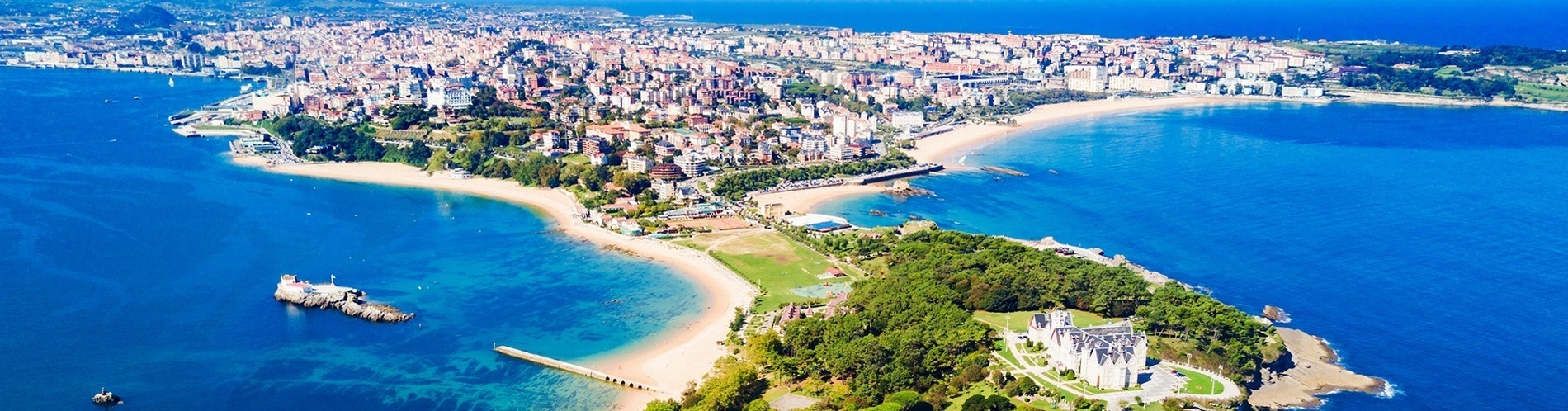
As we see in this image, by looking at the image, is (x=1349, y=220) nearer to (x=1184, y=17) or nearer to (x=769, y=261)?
(x=769, y=261)

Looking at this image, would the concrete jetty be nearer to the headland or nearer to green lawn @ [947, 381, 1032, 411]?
green lawn @ [947, 381, 1032, 411]

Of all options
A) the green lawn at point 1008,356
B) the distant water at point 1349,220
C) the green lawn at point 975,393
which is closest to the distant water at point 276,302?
the green lawn at point 975,393

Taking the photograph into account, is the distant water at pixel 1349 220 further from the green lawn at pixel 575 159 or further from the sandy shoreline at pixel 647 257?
the green lawn at pixel 575 159

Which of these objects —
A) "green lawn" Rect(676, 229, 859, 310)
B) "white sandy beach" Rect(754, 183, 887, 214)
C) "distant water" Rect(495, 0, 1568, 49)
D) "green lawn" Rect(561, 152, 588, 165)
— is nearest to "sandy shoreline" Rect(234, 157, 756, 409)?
"green lawn" Rect(676, 229, 859, 310)

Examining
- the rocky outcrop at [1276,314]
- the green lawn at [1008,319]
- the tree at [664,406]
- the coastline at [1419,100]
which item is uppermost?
the coastline at [1419,100]

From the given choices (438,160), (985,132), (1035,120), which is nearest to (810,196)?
(438,160)
